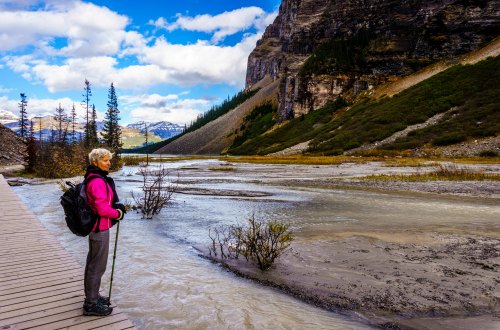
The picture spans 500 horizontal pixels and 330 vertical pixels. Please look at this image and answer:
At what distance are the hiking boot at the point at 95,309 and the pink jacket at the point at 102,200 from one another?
3.68 ft

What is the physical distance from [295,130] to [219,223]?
293 ft

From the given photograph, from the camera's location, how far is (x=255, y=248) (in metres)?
9.08

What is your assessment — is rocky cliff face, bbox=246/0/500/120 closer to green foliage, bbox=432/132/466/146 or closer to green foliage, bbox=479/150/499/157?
green foliage, bbox=432/132/466/146

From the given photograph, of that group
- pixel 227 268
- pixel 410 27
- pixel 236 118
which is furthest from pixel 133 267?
pixel 236 118

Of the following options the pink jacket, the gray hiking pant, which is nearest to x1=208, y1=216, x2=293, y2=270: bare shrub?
the gray hiking pant

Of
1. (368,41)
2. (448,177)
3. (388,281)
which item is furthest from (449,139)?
(368,41)

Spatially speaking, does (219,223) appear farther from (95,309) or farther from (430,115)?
(430,115)

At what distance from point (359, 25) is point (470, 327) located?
404ft

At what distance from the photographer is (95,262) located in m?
5.43

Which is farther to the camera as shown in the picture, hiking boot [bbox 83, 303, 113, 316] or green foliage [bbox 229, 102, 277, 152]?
green foliage [bbox 229, 102, 277, 152]

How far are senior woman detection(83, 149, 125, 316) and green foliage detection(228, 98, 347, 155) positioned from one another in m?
81.4

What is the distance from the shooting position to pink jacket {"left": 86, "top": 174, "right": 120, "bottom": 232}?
201 inches

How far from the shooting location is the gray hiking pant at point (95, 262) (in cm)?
530

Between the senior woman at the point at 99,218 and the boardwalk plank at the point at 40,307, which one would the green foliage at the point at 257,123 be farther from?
the senior woman at the point at 99,218
